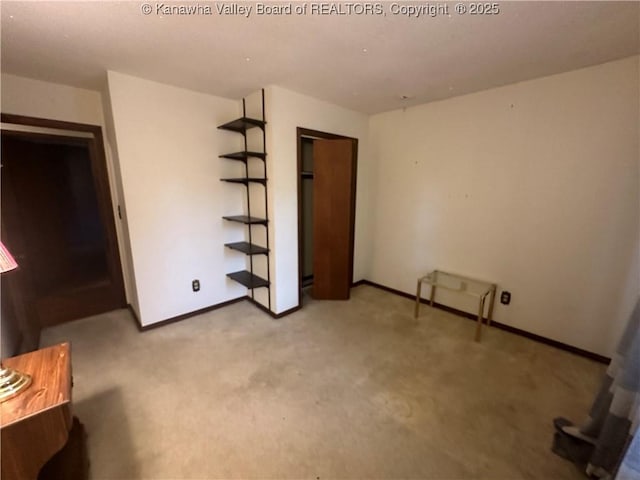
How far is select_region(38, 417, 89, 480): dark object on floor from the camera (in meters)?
1.25

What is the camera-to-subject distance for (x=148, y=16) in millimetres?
1432

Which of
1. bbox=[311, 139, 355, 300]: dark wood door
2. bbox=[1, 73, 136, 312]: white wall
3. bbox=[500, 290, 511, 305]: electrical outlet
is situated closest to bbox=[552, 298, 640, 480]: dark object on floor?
bbox=[500, 290, 511, 305]: electrical outlet

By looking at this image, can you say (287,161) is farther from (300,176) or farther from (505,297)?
(505,297)

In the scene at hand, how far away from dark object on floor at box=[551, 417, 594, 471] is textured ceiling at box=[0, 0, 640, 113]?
2.16 meters

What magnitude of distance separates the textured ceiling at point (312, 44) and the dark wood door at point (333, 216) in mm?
723

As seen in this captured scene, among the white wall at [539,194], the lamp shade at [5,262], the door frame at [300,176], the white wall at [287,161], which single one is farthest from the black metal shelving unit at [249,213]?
the lamp shade at [5,262]

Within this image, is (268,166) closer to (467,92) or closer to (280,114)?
(280,114)

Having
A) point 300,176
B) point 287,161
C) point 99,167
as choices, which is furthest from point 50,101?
point 300,176

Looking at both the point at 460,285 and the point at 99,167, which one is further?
the point at 460,285

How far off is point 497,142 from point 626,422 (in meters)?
2.13

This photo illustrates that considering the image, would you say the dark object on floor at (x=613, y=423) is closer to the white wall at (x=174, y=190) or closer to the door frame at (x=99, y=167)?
the white wall at (x=174, y=190)

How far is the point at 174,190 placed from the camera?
258 centimetres

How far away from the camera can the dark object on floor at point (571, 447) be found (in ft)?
4.56

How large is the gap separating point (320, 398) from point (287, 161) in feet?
6.57
